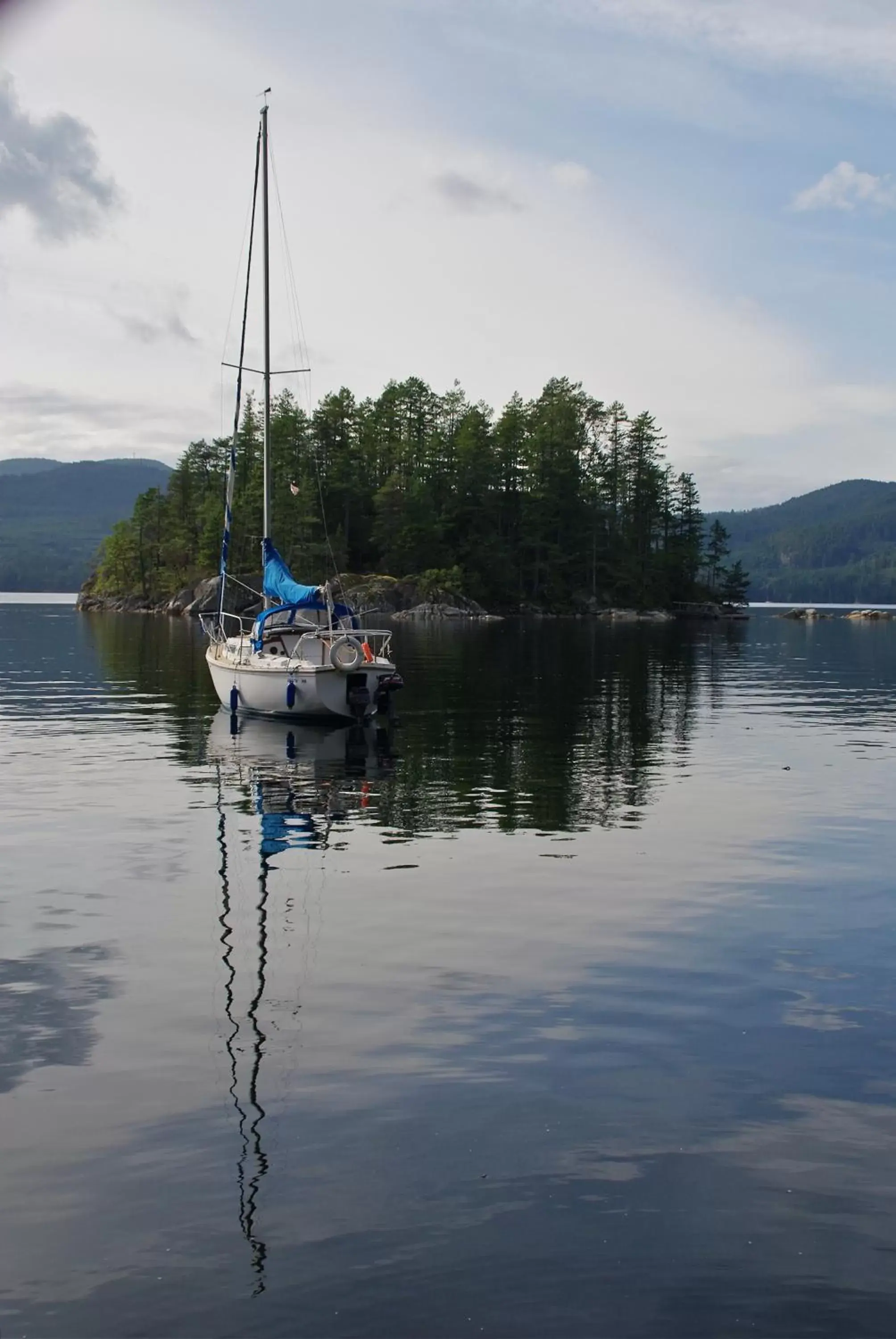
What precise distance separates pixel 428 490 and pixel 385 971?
133m

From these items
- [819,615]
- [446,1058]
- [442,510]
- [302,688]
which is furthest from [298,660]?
[819,615]

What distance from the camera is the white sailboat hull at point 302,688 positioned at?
3775cm

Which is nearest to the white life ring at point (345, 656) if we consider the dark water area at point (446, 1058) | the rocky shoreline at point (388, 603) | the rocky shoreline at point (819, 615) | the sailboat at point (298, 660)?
the sailboat at point (298, 660)

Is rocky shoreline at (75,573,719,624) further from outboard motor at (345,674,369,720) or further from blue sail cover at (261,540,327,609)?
outboard motor at (345,674,369,720)

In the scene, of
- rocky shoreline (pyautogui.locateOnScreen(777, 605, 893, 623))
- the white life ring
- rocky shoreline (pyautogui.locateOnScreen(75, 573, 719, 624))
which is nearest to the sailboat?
the white life ring

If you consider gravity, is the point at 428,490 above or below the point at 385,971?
above

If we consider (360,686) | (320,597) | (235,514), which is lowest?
(360,686)

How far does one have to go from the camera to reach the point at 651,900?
17.4 meters

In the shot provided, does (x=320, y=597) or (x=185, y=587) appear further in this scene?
(x=185, y=587)

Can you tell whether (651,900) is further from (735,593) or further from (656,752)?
(735,593)

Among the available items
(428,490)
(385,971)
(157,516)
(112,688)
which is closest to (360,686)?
(112,688)

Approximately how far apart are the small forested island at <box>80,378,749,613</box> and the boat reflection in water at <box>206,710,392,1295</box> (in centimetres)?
9822

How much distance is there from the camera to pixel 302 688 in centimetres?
3819

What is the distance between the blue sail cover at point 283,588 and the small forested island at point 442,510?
91.2 m
